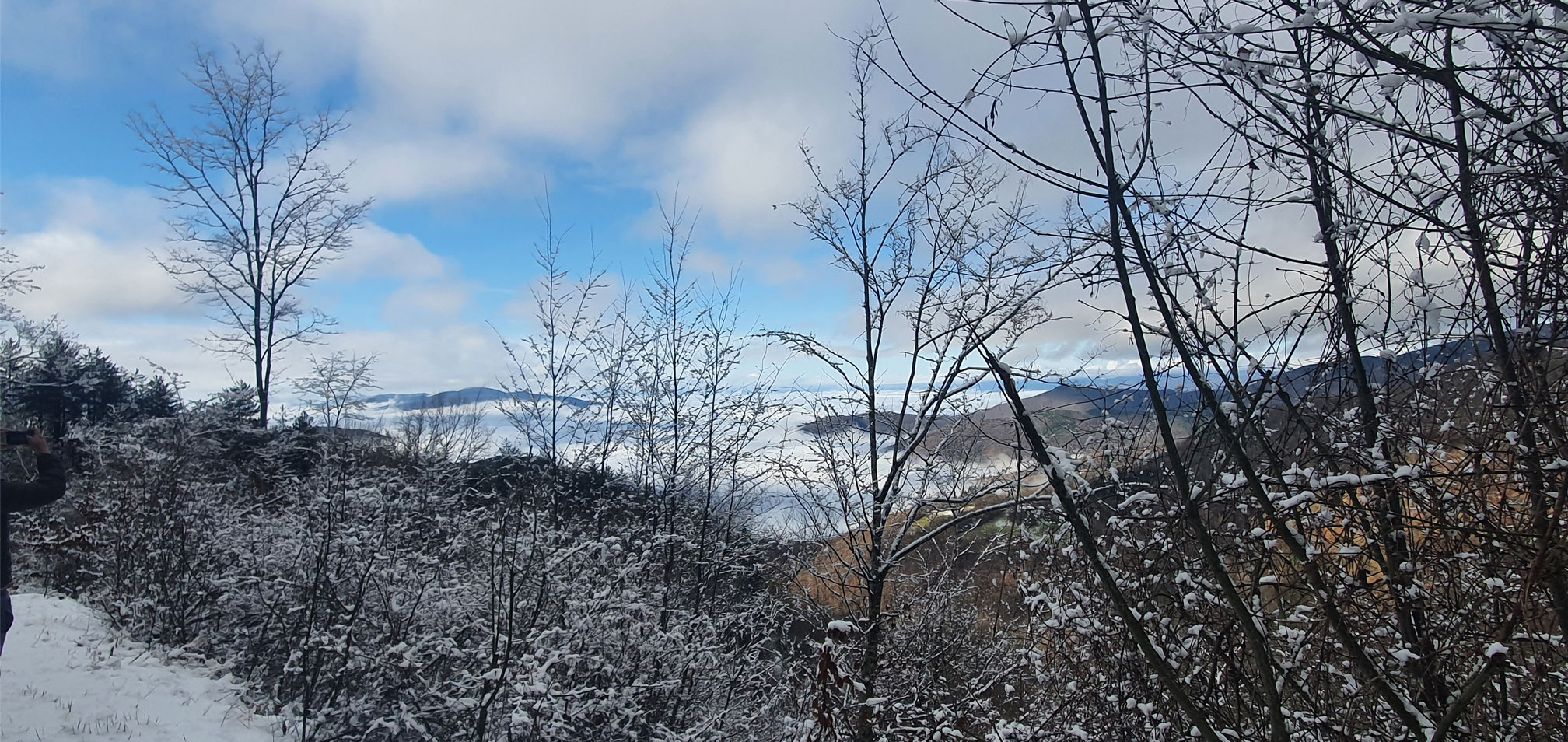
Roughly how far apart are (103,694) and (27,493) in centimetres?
333

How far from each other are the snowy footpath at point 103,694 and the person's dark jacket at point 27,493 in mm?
2146

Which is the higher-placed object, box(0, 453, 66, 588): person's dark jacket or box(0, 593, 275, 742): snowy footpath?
box(0, 453, 66, 588): person's dark jacket

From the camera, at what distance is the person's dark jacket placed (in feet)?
11.4

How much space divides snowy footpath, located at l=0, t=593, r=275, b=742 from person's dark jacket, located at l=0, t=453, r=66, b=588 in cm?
215

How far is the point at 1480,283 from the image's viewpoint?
4.75 ft

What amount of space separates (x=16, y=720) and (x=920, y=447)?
7.12 m

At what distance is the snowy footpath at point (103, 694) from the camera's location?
500 centimetres

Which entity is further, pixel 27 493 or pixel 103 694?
pixel 103 694

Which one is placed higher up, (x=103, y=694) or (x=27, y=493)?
(x=27, y=493)

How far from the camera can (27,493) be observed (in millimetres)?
3613

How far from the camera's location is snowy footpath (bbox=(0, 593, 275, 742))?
5.00 m

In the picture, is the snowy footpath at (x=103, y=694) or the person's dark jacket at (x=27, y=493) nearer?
the person's dark jacket at (x=27, y=493)

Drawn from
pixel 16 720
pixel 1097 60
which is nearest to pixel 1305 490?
pixel 1097 60

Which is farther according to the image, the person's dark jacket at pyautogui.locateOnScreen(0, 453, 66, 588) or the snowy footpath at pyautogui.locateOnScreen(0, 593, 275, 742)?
the snowy footpath at pyautogui.locateOnScreen(0, 593, 275, 742)
